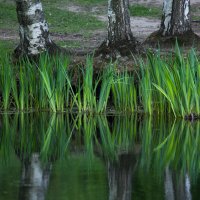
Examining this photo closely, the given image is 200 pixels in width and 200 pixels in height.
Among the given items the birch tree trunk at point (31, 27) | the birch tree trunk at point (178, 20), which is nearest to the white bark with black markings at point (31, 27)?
the birch tree trunk at point (31, 27)

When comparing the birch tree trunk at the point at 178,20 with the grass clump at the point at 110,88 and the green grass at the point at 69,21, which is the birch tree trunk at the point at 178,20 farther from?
the grass clump at the point at 110,88

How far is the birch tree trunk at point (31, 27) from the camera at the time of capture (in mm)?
16578

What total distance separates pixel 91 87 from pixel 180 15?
258 inches

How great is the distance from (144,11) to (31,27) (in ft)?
42.1

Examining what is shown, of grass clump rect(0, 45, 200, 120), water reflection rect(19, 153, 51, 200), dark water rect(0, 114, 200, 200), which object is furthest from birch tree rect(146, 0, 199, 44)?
water reflection rect(19, 153, 51, 200)

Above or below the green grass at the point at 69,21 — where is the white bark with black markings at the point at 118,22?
above

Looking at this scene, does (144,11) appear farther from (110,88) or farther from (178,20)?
(110,88)

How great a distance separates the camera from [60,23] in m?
26.3

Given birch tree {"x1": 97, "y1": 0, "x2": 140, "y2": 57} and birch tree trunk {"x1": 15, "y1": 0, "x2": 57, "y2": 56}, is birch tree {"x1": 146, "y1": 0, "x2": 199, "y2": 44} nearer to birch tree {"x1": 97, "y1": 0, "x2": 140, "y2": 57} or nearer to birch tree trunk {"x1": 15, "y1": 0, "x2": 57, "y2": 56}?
birch tree {"x1": 97, "y1": 0, "x2": 140, "y2": 57}

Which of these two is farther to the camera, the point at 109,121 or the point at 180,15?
the point at 180,15

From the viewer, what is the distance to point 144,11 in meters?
29.1

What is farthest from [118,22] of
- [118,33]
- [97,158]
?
[97,158]

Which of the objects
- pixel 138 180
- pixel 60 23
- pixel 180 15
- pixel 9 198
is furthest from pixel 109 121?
pixel 60 23

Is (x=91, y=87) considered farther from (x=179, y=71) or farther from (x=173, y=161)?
(x=173, y=161)
